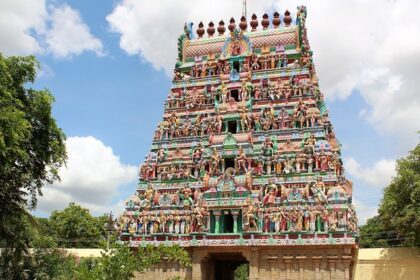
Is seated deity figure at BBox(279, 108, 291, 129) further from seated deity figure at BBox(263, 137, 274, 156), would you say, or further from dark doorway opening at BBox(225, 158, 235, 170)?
dark doorway opening at BBox(225, 158, 235, 170)

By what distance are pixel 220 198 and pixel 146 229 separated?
4.81 m

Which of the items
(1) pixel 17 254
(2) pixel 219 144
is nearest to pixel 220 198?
(2) pixel 219 144

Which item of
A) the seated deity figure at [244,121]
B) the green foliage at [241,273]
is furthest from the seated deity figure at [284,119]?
the green foliage at [241,273]

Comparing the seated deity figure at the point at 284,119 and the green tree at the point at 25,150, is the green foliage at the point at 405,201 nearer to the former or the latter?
the seated deity figure at the point at 284,119

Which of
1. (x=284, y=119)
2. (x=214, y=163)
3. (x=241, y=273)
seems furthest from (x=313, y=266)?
(x=241, y=273)

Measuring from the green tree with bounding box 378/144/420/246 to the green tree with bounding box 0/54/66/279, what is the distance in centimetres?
1779

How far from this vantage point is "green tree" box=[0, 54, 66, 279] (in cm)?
1870

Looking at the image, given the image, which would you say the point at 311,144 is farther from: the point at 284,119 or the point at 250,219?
the point at 250,219

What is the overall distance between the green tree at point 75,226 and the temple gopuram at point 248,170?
21.3 meters

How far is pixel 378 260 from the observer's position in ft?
86.1

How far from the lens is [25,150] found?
63.3 ft

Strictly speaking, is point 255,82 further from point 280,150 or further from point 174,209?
point 174,209

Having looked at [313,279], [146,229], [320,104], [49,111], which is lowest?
[313,279]

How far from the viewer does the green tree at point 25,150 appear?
736 inches
